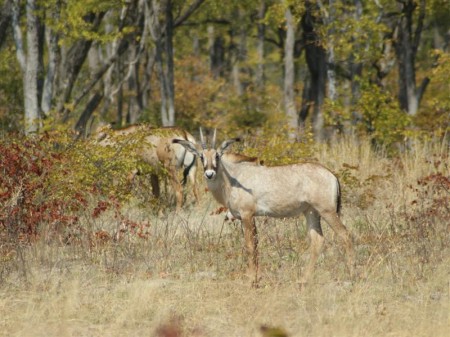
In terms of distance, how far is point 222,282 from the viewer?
10.4 metres

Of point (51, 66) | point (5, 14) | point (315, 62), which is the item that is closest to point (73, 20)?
point (51, 66)

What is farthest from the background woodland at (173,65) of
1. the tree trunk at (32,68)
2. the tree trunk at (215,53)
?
the tree trunk at (215,53)

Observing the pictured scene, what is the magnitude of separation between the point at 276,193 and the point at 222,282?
53.8 inches

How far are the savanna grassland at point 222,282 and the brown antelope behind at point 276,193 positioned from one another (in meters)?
0.38

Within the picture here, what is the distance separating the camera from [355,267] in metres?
11.0

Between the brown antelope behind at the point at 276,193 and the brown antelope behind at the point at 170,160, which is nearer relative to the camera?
the brown antelope behind at the point at 276,193

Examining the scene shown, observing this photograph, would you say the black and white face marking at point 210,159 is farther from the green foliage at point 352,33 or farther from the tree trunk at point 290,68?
the tree trunk at point 290,68

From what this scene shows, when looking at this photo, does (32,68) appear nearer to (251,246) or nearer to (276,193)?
(276,193)

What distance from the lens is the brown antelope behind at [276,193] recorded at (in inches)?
428

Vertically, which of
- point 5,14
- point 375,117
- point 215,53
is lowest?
point 375,117

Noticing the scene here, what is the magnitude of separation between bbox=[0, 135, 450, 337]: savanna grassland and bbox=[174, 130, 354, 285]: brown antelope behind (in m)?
0.38

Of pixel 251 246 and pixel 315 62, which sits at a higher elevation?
pixel 315 62

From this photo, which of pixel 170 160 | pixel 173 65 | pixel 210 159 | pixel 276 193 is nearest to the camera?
pixel 210 159

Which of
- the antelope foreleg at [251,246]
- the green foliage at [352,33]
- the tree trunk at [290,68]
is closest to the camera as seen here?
the antelope foreleg at [251,246]
